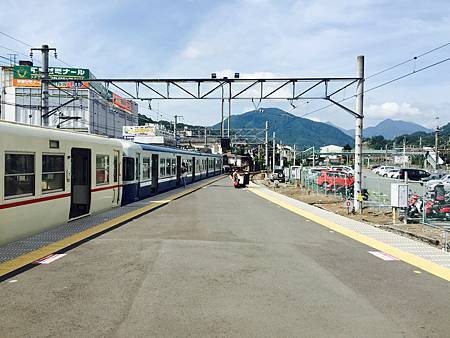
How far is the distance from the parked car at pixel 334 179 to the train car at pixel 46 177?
15.5 m

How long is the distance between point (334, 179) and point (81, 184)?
52.8 feet

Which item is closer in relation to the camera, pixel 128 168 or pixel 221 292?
pixel 221 292

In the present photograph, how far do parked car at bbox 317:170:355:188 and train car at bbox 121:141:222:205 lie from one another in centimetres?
946

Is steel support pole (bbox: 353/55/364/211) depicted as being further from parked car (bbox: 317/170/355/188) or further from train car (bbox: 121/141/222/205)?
train car (bbox: 121/141/222/205)

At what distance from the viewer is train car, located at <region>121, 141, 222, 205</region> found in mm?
18500

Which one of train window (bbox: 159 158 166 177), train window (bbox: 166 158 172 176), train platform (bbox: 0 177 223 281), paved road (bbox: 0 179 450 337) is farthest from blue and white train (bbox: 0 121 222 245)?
train window (bbox: 166 158 172 176)

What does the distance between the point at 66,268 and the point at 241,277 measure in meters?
2.89

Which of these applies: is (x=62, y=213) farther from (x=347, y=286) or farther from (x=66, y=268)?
(x=347, y=286)

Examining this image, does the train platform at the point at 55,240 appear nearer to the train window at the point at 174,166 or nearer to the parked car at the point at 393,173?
the train window at the point at 174,166

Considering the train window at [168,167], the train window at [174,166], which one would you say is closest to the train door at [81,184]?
the train window at [168,167]

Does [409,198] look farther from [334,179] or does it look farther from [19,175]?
[19,175]

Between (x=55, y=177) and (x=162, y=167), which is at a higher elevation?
(x=162, y=167)

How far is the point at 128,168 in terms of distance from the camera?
60.5 feet

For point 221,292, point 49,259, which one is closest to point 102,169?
point 49,259
